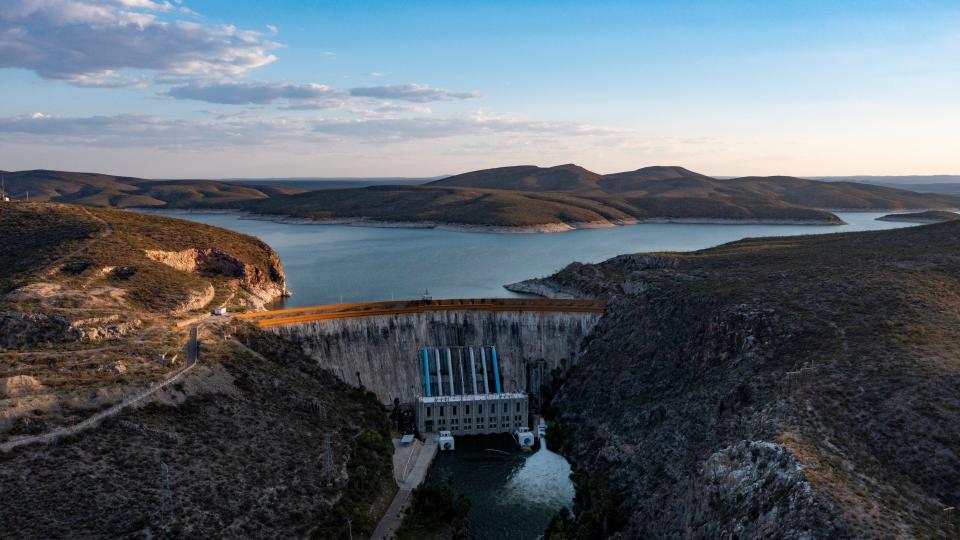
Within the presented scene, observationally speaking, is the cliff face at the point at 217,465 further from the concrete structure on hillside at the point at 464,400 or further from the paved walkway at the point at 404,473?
the concrete structure on hillside at the point at 464,400

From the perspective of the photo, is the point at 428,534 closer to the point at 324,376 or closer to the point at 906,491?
the point at 324,376

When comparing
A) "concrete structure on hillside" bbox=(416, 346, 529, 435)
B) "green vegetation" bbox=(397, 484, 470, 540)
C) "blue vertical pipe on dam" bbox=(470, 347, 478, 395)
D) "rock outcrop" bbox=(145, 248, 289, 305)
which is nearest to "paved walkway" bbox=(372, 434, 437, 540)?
"green vegetation" bbox=(397, 484, 470, 540)

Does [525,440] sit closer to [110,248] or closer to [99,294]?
[99,294]

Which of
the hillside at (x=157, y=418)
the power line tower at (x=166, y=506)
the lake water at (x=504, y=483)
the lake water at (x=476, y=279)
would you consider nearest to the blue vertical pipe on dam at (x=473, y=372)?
the lake water at (x=504, y=483)

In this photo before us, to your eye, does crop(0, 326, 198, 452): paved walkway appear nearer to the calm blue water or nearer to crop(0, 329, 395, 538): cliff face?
crop(0, 329, 395, 538): cliff face

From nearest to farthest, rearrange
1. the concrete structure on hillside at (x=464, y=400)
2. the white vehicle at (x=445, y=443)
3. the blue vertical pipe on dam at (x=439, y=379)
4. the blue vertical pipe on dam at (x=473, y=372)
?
the white vehicle at (x=445, y=443)
the concrete structure on hillside at (x=464, y=400)
the blue vertical pipe on dam at (x=439, y=379)
the blue vertical pipe on dam at (x=473, y=372)

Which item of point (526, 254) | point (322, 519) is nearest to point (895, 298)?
point (322, 519)
